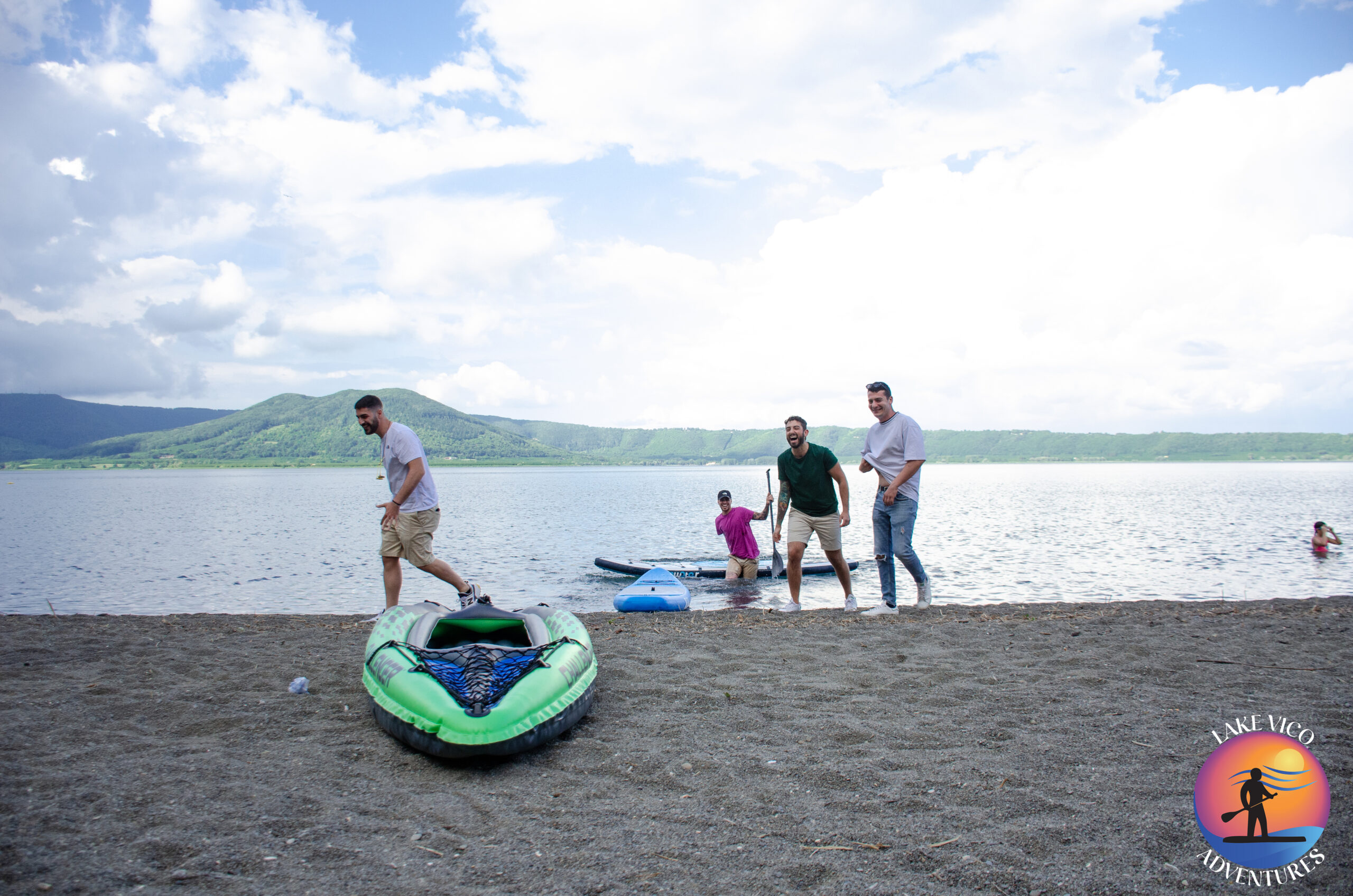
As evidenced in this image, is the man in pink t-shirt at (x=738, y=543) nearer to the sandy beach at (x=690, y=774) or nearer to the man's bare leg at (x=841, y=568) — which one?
the man's bare leg at (x=841, y=568)

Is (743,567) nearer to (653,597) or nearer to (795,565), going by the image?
(653,597)

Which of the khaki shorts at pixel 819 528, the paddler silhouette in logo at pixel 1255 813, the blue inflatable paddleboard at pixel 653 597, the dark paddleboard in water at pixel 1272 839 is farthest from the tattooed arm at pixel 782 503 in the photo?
the dark paddleboard in water at pixel 1272 839

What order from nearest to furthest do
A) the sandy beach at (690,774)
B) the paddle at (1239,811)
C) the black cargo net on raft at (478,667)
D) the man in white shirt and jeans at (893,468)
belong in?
the sandy beach at (690,774)
the paddle at (1239,811)
the black cargo net on raft at (478,667)
the man in white shirt and jeans at (893,468)

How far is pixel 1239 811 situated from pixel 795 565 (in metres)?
6.73

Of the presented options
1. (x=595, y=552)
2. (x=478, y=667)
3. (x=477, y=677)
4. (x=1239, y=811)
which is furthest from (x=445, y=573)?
(x=595, y=552)

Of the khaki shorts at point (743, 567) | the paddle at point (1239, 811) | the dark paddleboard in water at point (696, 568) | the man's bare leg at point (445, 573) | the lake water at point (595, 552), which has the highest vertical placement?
the man's bare leg at point (445, 573)

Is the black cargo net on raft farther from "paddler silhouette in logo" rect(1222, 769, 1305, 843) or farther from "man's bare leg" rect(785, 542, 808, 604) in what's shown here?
"man's bare leg" rect(785, 542, 808, 604)

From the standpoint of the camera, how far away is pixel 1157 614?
9.18m

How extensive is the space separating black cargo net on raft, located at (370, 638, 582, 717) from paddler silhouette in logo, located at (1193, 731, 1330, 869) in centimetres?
372

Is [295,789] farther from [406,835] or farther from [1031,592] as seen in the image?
[1031,592]

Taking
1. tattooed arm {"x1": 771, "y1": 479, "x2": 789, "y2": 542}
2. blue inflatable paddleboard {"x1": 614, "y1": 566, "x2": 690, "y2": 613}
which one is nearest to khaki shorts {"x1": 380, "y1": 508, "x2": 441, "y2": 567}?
blue inflatable paddleboard {"x1": 614, "y1": 566, "x2": 690, "y2": 613}

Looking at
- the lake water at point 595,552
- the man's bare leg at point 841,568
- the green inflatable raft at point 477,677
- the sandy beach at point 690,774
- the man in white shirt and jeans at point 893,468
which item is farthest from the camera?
the lake water at point 595,552

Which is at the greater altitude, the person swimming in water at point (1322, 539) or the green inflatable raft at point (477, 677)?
the green inflatable raft at point (477, 677)

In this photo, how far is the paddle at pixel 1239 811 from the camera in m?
3.20
